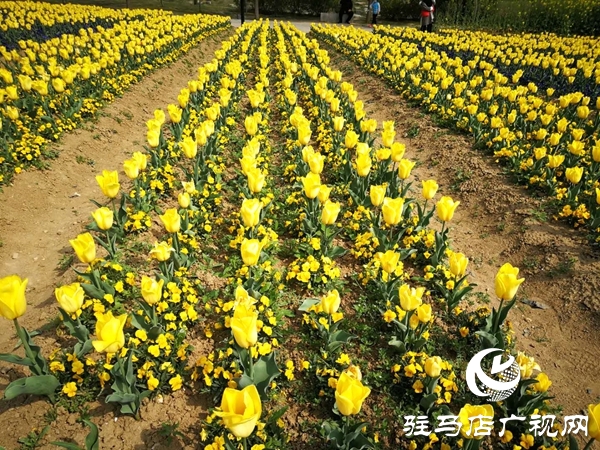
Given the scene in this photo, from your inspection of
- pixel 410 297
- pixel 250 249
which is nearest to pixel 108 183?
pixel 250 249

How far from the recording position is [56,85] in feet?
22.7

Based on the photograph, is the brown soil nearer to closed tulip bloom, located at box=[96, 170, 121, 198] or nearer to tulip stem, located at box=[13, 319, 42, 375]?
tulip stem, located at box=[13, 319, 42, 375]

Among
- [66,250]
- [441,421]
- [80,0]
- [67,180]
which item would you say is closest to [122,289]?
[66,250]

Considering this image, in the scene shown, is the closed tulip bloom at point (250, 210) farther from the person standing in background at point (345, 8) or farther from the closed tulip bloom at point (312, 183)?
the person standing in background at point (345, 8)

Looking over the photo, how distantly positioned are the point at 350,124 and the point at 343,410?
257 inches

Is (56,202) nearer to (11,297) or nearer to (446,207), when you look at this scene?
(11,297)

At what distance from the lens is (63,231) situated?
5324 mm

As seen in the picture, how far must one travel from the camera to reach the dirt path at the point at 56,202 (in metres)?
4.42

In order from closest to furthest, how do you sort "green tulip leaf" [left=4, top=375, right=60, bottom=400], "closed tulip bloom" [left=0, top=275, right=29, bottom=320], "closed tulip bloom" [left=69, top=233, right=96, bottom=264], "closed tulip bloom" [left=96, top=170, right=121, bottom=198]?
"closed tulip bloom" [left=0, top=275, right=29, bottom=320], "green tulip leaf" [left=4, top=375, right=60, bottom=400], "closed tulip bloom" [left=69, top=233, right=96, bottom=264], "closed tulip bloom" [left=96, top=170, right=121, bottom=198]

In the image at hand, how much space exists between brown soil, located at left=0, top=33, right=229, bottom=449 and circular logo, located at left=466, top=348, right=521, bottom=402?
2135 mm

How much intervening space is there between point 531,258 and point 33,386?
520 centimetres

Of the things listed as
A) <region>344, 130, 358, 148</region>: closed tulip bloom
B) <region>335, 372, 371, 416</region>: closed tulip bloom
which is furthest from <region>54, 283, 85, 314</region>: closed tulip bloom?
<region>344, 130, 358, 148</region>: closed tulip bloom

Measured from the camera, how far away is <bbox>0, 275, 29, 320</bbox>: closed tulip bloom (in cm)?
242

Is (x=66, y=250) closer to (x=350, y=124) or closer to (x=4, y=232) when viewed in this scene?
(x=4, y=232)
